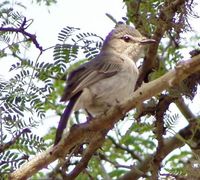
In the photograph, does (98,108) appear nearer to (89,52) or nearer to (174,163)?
(89,52)

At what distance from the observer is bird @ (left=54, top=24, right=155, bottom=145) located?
464 cm

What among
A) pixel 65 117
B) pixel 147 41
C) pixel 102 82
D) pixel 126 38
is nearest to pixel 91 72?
pixel 102 82

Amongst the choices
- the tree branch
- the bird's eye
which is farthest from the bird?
the tree branch

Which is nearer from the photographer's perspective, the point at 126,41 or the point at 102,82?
the point at 102,82

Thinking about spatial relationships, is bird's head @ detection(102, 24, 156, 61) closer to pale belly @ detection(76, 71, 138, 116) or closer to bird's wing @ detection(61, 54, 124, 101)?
bird's wing @ detection(61, 54, 124, 101)

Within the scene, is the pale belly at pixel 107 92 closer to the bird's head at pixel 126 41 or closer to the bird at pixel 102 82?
the bird at pixel 102 82

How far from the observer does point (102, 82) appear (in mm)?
4961

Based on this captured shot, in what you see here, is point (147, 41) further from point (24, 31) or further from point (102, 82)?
point (24, 31)

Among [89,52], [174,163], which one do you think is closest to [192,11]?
[89,52]

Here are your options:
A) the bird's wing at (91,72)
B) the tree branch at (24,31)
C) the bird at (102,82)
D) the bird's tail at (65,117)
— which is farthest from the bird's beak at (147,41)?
the tree branch at (24,31)

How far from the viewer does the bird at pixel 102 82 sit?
4637mm

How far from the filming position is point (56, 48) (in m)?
4.37

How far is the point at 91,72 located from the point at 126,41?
3.14 feet

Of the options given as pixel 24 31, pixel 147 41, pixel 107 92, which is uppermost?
pixel 24 31
